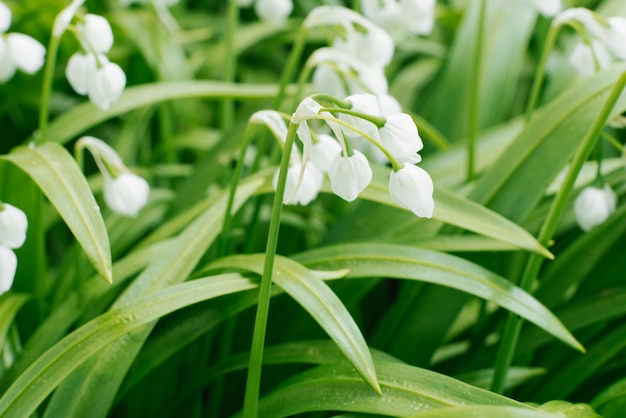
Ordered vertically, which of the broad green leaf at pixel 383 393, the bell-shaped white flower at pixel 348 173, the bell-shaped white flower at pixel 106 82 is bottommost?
the broad green leaf at pixel 383 393

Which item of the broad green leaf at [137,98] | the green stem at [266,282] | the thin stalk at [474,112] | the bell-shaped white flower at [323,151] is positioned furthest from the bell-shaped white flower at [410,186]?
the broad green leaf at [137,98]

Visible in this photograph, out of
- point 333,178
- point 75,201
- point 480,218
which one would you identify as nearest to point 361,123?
point 333,178

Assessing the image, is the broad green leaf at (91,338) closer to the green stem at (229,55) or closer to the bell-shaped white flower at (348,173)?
the bell-shaped white flower at (348,173)

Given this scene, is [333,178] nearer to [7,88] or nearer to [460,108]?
[460,108]

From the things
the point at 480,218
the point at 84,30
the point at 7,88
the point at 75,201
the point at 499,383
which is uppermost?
the point at 7,88

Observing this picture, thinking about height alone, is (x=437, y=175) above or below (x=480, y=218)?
above

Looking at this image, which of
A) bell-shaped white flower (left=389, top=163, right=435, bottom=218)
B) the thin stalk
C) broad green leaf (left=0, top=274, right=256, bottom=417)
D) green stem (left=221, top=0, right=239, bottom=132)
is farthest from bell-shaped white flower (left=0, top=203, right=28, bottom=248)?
the thin stalk
